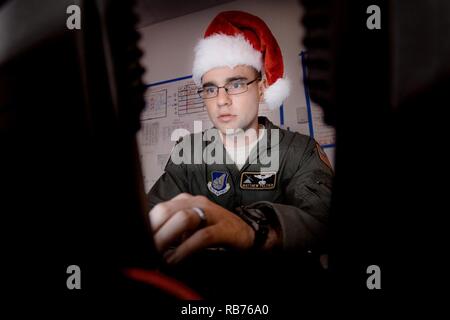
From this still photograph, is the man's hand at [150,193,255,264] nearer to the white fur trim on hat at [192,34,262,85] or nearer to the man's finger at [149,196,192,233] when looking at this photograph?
the man's finger at [149,196,192,233]

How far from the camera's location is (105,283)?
1.60ft

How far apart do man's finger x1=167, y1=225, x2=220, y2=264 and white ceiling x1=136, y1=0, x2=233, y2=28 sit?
0.49 meters

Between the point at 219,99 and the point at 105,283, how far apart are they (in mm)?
432

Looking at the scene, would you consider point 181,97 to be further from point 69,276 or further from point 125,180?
point 69,276

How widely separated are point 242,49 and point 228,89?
0.40 ft

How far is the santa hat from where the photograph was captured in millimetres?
723

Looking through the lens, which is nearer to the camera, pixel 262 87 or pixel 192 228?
pixel 192 228

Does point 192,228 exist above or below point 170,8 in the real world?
below

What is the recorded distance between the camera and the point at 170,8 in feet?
2.40

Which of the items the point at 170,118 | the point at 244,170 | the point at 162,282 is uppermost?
the point at 170,118

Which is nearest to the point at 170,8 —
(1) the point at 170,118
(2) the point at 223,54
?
(2) the point at 223,54

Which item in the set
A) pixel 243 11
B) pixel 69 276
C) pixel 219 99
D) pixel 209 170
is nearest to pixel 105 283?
pixel 69 276

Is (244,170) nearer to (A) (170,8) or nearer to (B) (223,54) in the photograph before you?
(B) (223,54)

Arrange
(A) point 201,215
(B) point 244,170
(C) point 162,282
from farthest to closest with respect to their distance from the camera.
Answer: (B) point 244,170 → (A) point 201,215 → (C) point 162,282
